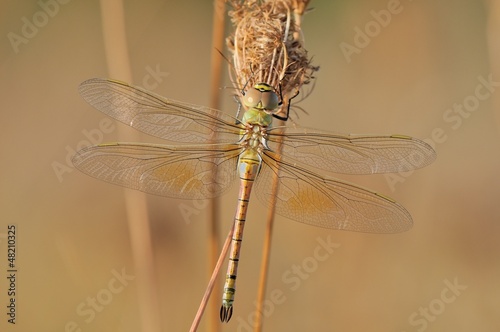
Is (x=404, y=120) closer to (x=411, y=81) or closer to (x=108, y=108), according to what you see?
(x=411, y=81)

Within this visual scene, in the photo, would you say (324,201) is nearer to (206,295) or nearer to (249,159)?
(249,159)

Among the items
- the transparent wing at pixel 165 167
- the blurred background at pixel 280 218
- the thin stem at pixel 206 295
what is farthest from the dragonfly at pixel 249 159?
the blurred background at pixel 280 218

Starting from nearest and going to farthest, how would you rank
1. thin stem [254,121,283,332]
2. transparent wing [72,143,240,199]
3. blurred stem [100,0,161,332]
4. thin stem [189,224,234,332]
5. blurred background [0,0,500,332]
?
thin stem [189,224,234,332] < transparent wing [72,143,240,199] < thin stem [254,121,283,332] < blurred stem [100,0,161,332] < blurred background [0,0,500,332]

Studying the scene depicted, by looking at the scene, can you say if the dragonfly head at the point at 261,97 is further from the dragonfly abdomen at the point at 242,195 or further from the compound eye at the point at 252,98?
the dragonfly abdomen at the point at 242,195

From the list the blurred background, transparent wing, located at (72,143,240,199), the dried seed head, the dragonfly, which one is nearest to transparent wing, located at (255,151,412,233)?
the dragonfly

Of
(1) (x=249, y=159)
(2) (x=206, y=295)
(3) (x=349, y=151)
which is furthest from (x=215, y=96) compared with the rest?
(2) (x=206, y=295)

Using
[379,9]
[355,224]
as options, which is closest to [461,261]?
[355,224]

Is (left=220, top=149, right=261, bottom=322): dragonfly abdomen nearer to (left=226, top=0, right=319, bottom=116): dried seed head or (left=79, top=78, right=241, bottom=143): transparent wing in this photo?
(left=79, top=78, right=241, bottom=143): transparent wing
